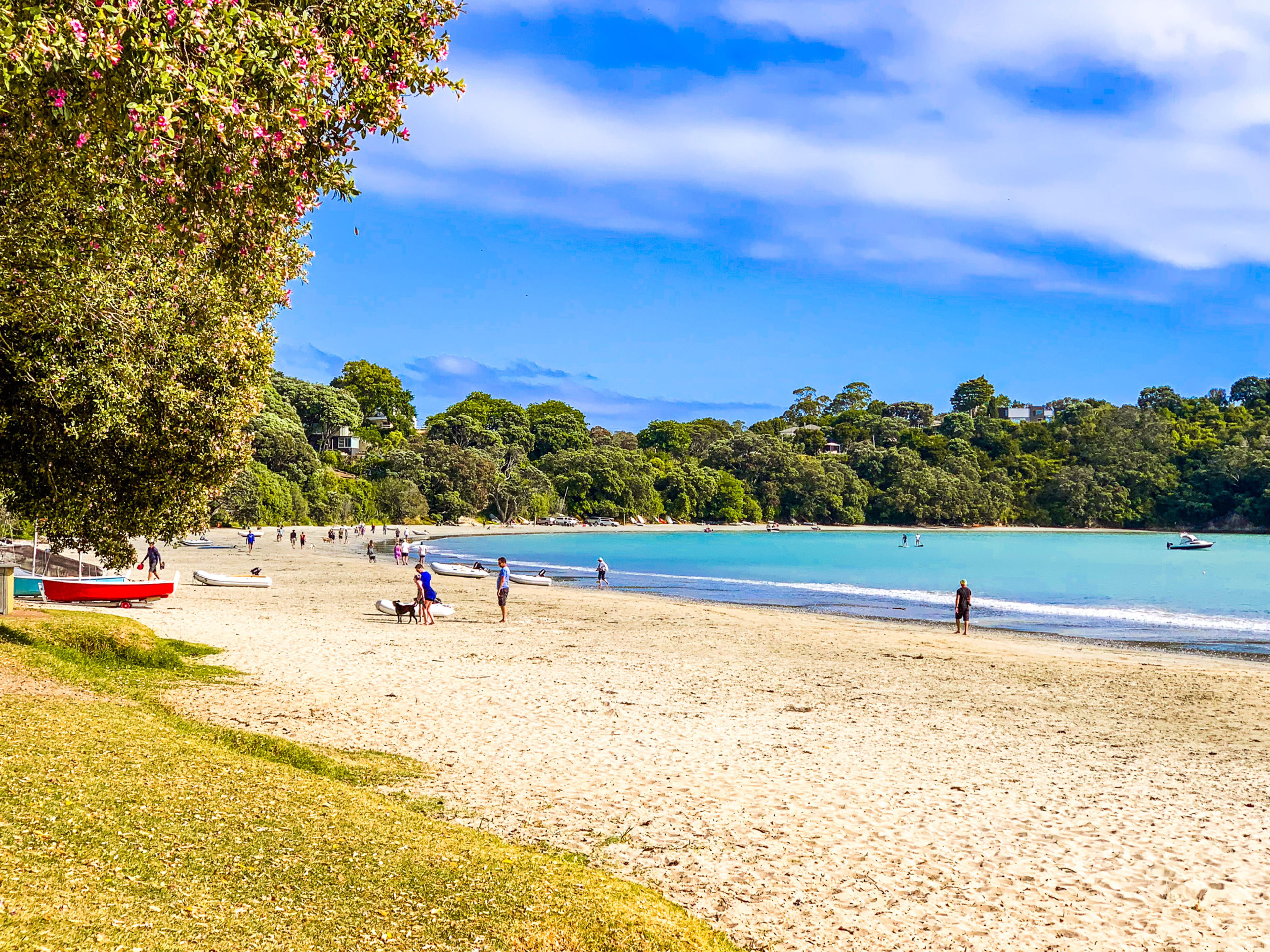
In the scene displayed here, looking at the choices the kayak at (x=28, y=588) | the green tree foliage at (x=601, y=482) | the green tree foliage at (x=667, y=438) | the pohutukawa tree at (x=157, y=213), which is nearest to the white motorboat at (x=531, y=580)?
the kayak at (x=28, y=588)

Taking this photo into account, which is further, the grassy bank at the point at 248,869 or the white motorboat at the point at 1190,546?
the white motorboat at the point at 1190,546

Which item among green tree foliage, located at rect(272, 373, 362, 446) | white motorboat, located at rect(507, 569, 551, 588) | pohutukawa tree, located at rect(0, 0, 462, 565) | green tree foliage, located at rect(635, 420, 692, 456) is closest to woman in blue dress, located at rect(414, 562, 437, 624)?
pohutukawa tree, located at rect(0, 0, 462, 565)

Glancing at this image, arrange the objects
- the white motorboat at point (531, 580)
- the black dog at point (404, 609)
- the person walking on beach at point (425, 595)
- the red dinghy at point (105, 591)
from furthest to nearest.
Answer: the white motorboat at point (531, 580), the black dog at point (404, 609), the person walking on beach at point (425, 595), the red dinghy at point (105, 591)

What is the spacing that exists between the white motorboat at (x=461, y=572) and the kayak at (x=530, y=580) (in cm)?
167

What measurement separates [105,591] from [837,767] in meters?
20.4

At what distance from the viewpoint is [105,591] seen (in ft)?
78.9

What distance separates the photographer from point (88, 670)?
504 inches

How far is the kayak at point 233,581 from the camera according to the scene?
37.7 meters

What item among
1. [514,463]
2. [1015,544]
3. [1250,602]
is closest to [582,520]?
[514,463]

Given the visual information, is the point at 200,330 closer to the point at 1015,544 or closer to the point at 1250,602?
the point at 1250,602

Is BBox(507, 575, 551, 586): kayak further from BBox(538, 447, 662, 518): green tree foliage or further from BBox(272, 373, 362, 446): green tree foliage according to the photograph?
BBox(538, 447, 662, 518): green tree foliage

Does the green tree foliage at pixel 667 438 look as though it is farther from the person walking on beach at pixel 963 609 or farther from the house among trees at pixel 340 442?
the person walking on beach at pixel 963 609

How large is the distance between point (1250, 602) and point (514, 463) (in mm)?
114477

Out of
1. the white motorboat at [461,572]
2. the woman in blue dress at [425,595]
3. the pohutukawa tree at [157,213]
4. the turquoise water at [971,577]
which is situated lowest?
the turquoise water at [971,577]
